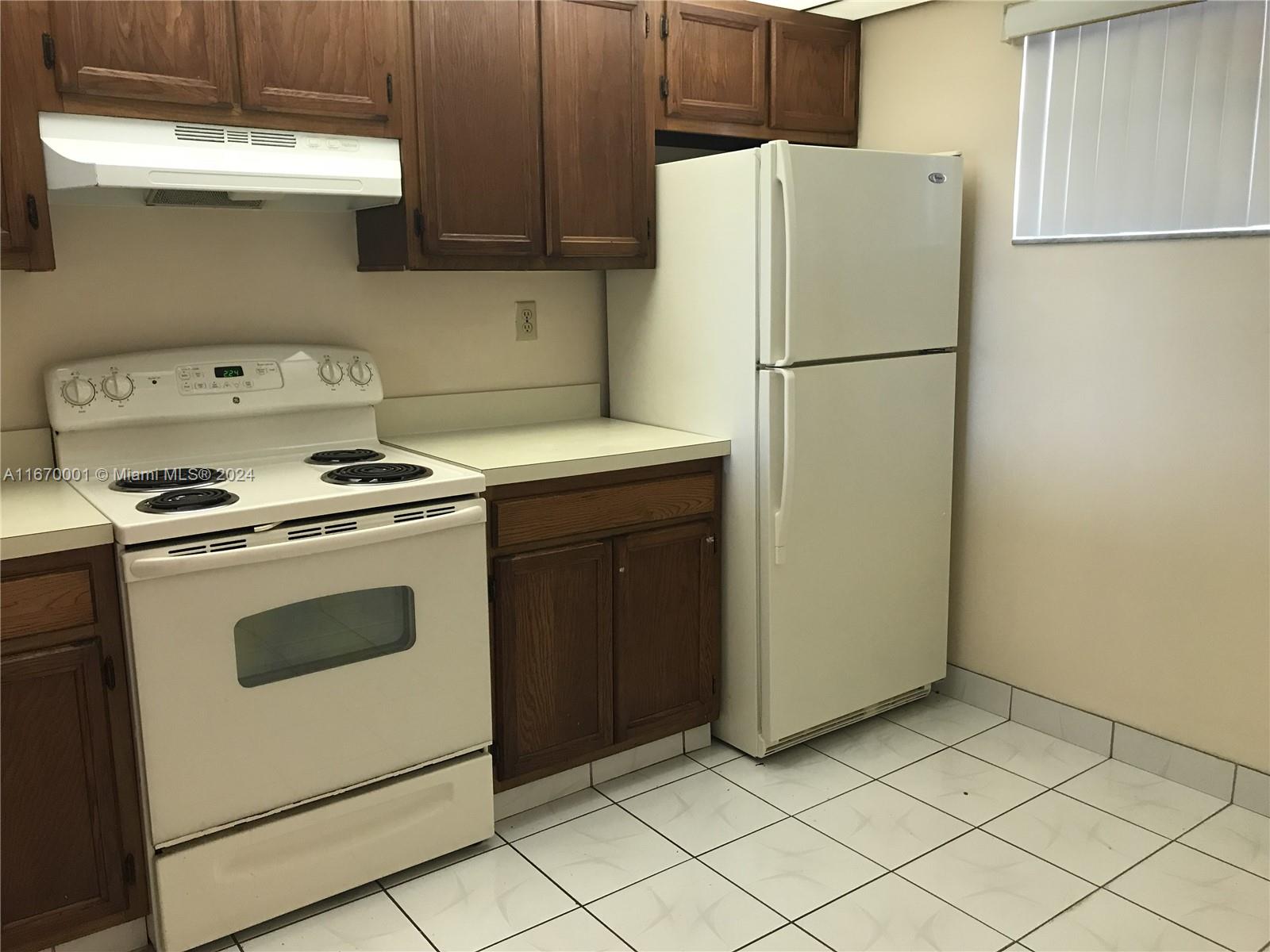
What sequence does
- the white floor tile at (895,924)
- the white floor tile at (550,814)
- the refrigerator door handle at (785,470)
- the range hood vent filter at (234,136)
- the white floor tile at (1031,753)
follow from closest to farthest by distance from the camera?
Answer: the white floor tile at (895,924) < the range hood vent filter at (234,136) < the white floor tile at (550,814) < the refrigerator door handle at (785,470) < the white floor tile at (1031,753)

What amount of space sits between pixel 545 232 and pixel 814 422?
0.87 m

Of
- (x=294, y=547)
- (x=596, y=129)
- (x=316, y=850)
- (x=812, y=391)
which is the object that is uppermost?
(x=596, y=129)

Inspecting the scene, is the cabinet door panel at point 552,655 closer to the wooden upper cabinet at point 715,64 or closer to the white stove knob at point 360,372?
the white stove knob at point 360,372

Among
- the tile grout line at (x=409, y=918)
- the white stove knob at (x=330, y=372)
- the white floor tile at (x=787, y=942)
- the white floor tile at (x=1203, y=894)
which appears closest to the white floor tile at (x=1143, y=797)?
the white floor tile at (x=1203, y=894)

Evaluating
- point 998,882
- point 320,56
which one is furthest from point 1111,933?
point 320,56

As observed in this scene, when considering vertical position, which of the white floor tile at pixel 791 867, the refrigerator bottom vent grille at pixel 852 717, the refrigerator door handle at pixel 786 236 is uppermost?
the refrigerator door handle at pixel 786 236

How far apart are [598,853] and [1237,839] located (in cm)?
152

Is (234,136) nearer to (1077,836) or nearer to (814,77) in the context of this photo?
(814,77)

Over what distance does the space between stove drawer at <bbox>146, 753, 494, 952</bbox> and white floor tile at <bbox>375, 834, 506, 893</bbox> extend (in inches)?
1.3

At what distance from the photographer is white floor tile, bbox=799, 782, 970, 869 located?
7.86ft

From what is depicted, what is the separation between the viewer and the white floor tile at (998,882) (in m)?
2.15

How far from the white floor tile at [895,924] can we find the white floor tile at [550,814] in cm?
68

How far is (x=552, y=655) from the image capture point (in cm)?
255

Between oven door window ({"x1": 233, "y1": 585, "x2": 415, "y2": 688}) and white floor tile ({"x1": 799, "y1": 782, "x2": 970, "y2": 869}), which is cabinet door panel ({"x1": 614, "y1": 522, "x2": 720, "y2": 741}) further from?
oven door window ({"x1": 233, "y1": 585, "x2": 415, "y2": 688})
